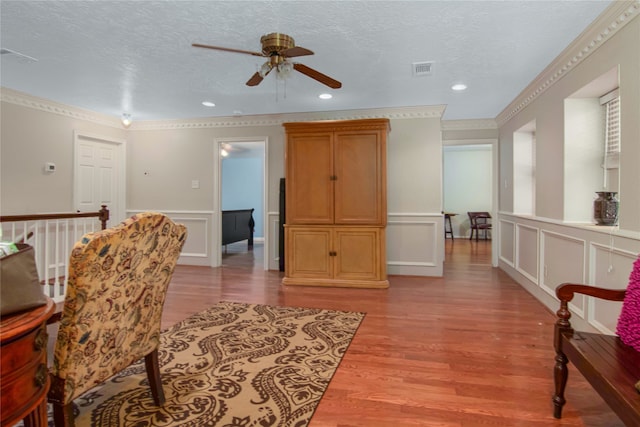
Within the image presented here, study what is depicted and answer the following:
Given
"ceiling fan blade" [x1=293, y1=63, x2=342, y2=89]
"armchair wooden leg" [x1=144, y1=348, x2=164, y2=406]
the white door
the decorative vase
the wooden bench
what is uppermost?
"ceiling fan blade" [x1=293, y1=63, x2=342, y2=89]

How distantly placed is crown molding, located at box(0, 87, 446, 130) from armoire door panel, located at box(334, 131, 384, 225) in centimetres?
84

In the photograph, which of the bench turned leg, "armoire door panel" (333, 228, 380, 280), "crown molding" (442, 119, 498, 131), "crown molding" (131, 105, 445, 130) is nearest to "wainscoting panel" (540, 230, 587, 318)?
the bench turned leg

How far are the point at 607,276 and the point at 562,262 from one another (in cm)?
81

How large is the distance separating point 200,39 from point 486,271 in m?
4.92

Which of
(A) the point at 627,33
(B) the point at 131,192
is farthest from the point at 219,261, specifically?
(A) the point at 627,33

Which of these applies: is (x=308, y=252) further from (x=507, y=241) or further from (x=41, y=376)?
(x=41, y=376)

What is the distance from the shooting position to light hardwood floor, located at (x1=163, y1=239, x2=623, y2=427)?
5.85ft

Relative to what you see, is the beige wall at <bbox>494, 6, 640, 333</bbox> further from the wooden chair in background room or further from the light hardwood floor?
the wooden chair in background room

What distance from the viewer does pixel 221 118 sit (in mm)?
5590

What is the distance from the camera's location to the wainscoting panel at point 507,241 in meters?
4.94

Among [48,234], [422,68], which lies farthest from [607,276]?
[48,234]

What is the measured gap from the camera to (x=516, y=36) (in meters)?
2.74

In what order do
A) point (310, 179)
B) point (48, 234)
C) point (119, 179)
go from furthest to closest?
point (119, 179) < point (310, 179) < point (48, 234)

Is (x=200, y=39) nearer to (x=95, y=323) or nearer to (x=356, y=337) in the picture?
(x=95, y=323)
